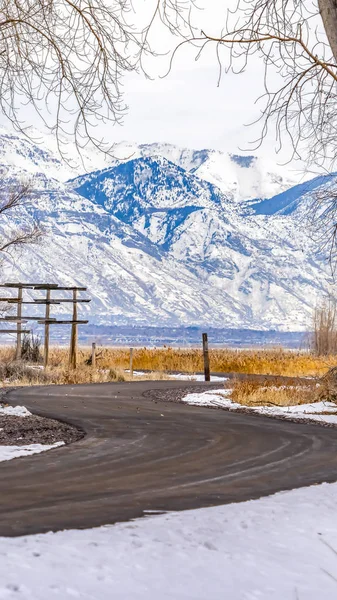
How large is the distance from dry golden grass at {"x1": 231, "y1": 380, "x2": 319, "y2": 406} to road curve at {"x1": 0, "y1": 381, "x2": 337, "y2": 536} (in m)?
2.64

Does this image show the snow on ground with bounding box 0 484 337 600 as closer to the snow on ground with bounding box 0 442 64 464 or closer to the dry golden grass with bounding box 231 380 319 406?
the snow on ground with bounding box 0 442 64 464

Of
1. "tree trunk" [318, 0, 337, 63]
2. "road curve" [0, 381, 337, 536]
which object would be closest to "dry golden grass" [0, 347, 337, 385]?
"road curve" [0, 381, 337, 536]

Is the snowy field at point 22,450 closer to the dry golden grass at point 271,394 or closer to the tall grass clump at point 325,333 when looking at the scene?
the dry golden grass at point 271,394

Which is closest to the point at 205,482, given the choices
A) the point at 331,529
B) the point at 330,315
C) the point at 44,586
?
the point at 331,529

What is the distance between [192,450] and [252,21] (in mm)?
5543

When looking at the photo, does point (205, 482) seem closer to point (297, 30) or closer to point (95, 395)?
point (297, 30)

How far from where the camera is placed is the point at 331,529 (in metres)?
7.22

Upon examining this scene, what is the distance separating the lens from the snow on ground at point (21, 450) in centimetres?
1134

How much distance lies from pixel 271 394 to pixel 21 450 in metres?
11.2

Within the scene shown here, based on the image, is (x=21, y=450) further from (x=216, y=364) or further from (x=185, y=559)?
(x=216, y=364)

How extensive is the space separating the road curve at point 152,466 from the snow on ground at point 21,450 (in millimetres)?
240

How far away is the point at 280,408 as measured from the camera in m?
19.6

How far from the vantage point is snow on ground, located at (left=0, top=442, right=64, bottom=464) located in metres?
11.3

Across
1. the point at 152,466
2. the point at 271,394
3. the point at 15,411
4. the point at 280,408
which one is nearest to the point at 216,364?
the point at 271,394
